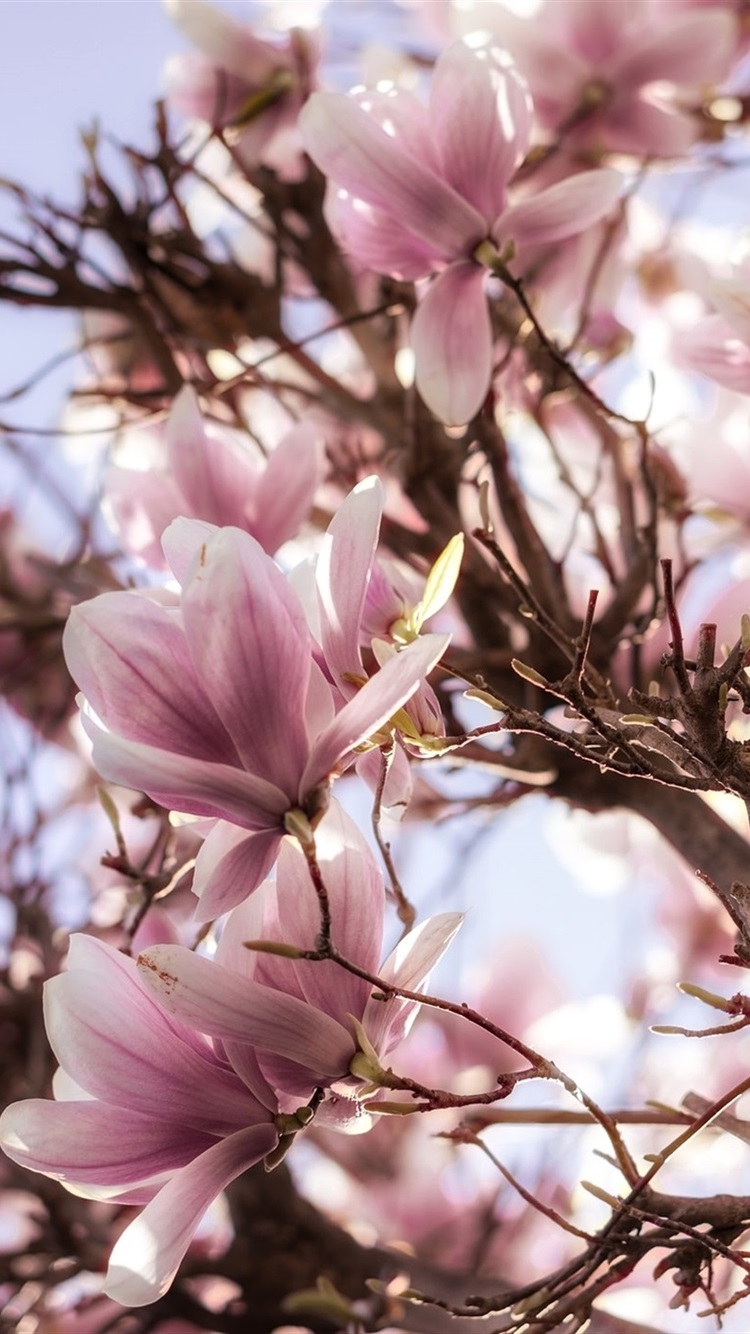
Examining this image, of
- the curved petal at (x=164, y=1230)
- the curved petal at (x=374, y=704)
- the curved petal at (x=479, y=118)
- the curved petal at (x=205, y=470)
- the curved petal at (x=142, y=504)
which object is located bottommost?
the curved petal at (x=164, y=1230)

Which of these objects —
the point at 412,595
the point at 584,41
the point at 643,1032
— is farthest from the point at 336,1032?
the point at 643,1032

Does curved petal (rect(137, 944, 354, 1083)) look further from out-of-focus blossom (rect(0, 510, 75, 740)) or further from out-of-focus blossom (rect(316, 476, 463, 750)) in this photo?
out-of-focus blossom (rect(0, 510, 75, 740))

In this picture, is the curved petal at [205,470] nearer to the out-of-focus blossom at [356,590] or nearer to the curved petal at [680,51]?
the out-of-focus blossom at [356,590]

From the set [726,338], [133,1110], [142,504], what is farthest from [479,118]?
[133,1110]

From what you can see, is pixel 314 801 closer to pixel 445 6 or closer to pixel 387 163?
pixel 387 163

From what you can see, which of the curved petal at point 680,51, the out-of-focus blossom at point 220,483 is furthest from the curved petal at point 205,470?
the curved petal at point 680,51

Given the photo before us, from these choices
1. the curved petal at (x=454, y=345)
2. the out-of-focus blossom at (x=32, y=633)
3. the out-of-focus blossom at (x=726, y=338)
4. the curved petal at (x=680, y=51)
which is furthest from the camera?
the out-of-focus blossom at (x=32, y=633)

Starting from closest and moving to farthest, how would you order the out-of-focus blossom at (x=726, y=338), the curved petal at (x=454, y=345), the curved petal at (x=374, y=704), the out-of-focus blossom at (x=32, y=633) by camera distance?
the curved petal at (x=374, y=704)
the out-of-focus blossom at (x=726, y=338)
the curved petal at (x=454, y=345)
the out-of-focus blossom at (x=32, y=633)

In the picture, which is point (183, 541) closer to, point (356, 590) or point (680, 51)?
point (356, 590)
